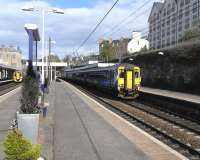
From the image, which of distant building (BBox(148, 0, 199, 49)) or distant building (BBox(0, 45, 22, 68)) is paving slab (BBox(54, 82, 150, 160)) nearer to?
distant building (BBox(148, 0, 199, 49))

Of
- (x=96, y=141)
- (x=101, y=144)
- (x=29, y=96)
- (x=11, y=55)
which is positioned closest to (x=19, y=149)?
(x=101, y=144)

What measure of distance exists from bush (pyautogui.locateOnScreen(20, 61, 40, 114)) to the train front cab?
70.7 feet

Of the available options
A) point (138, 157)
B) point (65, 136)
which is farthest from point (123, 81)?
point (138, 157)

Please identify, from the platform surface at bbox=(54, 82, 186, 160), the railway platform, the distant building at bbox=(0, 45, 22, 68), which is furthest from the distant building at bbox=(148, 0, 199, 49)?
the distant building at bbox=(0, 45, 22, 68)

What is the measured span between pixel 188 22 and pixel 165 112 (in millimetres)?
65312

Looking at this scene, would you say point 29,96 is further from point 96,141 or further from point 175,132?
point 175,132

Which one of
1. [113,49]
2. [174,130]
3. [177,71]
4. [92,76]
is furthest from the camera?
[113,49]

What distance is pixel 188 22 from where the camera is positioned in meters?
89.8

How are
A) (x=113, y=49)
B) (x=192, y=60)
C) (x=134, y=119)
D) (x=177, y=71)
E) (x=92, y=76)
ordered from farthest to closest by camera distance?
(x=113, y=49) → (x=92, y=76) → (x=177, y=71) → (x=192, y=60) → (x=134, y=119)

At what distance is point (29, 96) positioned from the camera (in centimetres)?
1347

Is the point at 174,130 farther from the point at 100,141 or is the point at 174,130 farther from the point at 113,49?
the point at 113,49

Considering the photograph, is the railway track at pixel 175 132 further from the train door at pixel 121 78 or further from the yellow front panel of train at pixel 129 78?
the yellow front panel of train at pixel 129 78

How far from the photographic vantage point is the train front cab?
36.1 m

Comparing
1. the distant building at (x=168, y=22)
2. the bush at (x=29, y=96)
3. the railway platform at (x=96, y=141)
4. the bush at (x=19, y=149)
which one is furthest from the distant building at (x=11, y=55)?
the bush at (x=19, y=149)
